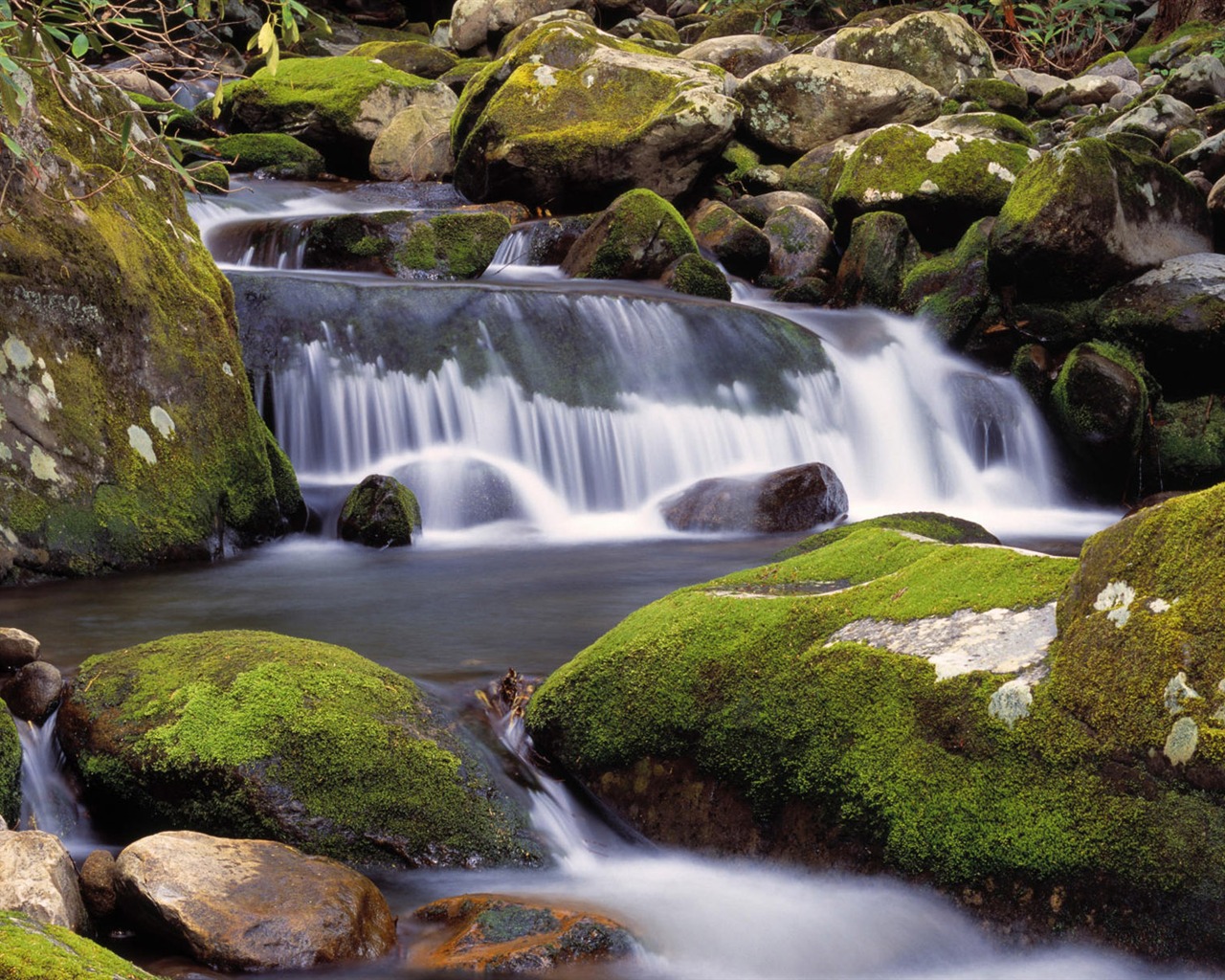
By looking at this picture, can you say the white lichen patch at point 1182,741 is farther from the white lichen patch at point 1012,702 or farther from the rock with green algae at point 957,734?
the white lichen patch at point 1012,702

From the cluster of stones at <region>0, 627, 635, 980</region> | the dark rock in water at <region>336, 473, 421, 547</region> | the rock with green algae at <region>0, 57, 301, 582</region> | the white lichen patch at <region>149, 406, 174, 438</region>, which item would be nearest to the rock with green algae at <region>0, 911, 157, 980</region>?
the cluster of stones at <region>0, 627, 635, 980</region>

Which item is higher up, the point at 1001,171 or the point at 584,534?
the point at 1001,171

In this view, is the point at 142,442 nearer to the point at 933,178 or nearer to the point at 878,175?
the point at 878,175

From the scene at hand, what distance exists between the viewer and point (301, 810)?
357 cm

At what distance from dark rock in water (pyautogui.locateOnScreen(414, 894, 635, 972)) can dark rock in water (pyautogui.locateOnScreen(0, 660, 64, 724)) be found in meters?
1.75

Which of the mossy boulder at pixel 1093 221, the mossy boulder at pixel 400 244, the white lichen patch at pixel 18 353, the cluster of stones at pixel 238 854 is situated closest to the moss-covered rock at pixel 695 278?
the mossy boulder at pixel 400 244

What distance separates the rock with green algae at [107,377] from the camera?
255 inches

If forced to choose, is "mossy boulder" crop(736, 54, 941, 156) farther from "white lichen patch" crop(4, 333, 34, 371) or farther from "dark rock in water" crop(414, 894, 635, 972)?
"dark rock in water" crop(414, 894, 635, 972)

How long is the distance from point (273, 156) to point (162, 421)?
1112cm

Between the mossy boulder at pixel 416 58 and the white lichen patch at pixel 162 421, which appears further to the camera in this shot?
the mossy boulder at pixel 416 58

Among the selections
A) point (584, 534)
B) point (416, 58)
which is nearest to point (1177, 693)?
point (584, 534)

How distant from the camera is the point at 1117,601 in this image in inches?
114

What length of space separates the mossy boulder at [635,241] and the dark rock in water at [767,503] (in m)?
4.30

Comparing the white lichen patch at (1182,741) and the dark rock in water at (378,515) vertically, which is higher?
the dark rock in water at (378,515)
